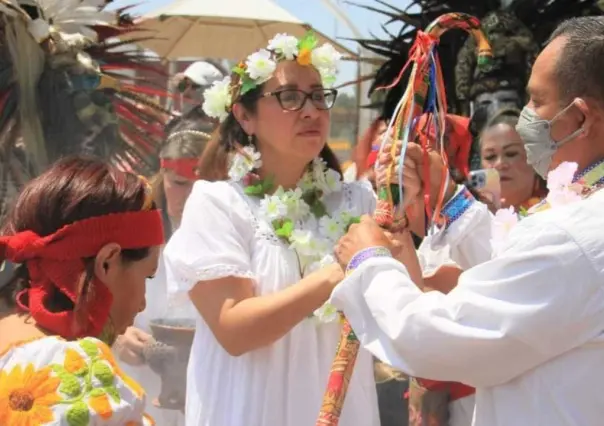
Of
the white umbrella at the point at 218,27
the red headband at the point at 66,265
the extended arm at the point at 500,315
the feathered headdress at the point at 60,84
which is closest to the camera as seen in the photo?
the extended arm at the point at 500,315

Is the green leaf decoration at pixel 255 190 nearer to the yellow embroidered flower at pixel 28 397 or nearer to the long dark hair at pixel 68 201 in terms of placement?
the long dark hair at pixel 68 201

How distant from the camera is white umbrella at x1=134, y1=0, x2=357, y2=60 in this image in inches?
254

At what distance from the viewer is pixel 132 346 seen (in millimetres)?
3420

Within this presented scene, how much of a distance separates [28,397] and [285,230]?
0.95 m

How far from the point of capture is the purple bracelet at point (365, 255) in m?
1.81

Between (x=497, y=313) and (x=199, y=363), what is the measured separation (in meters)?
1.08

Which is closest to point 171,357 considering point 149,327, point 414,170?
point 149,327

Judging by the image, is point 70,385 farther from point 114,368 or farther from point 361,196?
point 361,196

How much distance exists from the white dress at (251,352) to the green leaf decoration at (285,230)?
0.06 ft

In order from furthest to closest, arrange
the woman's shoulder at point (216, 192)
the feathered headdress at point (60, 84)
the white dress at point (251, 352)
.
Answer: the feathered headdress at point (60, 84) → the woman's shoulder at point (216, 192) → the white dress at point (251, 352)

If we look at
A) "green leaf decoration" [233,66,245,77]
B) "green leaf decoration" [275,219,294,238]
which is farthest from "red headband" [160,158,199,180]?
"green leaf decoration" [275,219,294,238]

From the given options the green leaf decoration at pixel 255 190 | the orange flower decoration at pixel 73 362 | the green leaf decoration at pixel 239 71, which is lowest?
the orange flower decoration at pixel 73 362

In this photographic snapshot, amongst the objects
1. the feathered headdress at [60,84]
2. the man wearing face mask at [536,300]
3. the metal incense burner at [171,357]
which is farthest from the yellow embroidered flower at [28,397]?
the feathered headdress at [60,84]

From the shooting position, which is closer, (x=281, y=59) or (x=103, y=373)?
(x=103, y=373)
